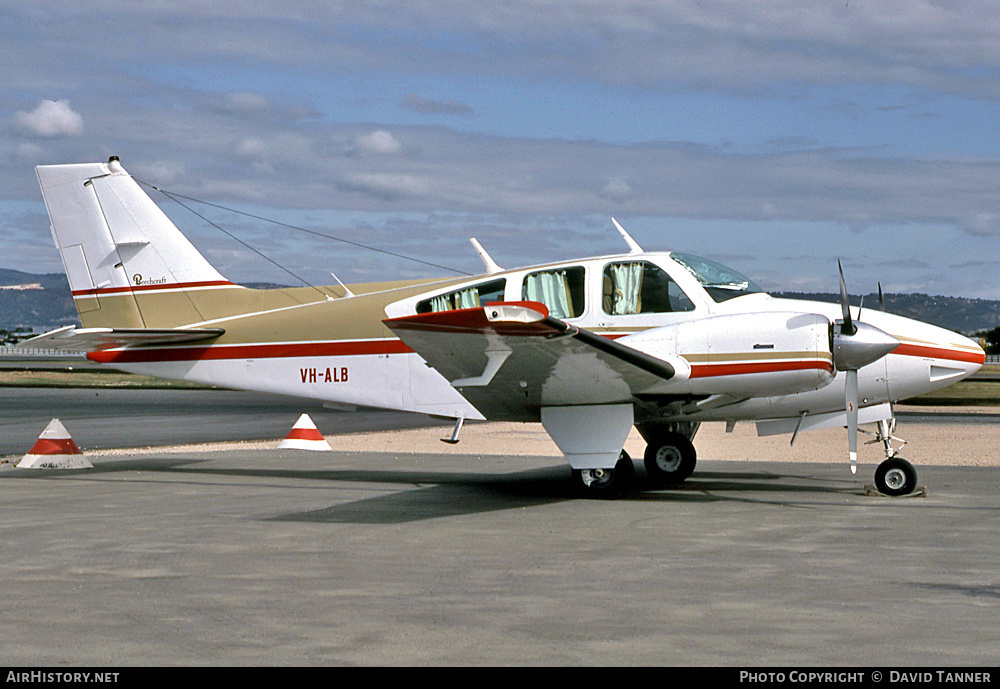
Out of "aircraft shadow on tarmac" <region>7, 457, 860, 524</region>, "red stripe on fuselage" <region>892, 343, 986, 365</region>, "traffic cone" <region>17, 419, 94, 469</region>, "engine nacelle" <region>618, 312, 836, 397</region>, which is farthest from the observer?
"traffic cone" <region>17, 419, 94, 469</region>

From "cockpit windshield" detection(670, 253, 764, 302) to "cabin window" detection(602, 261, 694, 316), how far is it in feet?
1.05

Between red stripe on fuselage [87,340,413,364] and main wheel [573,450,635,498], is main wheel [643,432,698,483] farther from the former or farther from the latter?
red stripe on fuselage [87,340,413,364]

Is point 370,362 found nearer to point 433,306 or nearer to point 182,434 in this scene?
point 433,306

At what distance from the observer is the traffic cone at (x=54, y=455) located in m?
14.4

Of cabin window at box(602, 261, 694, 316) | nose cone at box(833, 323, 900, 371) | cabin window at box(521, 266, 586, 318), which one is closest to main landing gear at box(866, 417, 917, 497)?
nose cone at box(833, 323, 900, 371)

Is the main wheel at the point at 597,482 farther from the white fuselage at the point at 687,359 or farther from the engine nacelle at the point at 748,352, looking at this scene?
the engine nacelle at the point at 748,352

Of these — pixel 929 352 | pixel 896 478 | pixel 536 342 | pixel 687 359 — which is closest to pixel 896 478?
pixel 896 478

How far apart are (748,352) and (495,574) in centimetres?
487

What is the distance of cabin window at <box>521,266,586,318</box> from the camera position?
11852 mm

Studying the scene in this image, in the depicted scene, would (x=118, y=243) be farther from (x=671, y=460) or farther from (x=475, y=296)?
(x=671, y=460)

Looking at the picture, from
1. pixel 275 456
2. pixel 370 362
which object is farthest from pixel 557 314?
pixel 275 456

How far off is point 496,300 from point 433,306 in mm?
Result: 934

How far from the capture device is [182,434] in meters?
21.8

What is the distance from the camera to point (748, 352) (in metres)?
10.6
